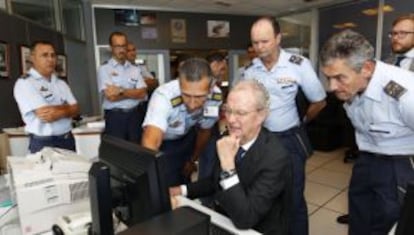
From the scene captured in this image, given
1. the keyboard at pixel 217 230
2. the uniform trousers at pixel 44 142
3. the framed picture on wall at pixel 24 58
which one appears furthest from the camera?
the framed picture on wall at pixel 24 58

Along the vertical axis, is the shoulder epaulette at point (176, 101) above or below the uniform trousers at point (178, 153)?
above

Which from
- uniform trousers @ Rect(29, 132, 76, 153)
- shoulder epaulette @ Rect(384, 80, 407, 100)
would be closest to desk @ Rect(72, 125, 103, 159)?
uniform trousers @ Rect(29, 132, 76, 153)

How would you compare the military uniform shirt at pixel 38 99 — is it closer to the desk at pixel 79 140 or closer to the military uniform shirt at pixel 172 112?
the desk at pixel 79 140

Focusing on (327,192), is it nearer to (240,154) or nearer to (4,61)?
(240,154)

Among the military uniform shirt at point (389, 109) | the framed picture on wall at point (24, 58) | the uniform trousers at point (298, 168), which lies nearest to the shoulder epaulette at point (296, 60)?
the uniform trousers at point (298, 168)

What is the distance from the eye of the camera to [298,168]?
6.81 feet

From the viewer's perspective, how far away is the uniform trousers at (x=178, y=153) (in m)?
2.04

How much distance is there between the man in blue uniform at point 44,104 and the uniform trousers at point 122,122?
2.34 feet

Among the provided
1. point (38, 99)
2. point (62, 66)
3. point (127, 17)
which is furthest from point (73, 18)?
point (38, 99)

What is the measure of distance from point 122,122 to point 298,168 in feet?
6.83

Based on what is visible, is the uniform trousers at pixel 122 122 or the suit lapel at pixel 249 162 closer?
the suit lapel at pixel 249 162

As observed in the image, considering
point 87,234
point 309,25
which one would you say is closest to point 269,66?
point 87,234

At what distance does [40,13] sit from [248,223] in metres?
4.05

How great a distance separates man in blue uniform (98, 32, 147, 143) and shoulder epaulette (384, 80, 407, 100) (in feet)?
8.35
